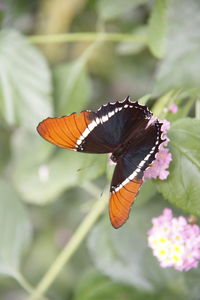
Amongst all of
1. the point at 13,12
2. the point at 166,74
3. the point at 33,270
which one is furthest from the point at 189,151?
the point at 33,270

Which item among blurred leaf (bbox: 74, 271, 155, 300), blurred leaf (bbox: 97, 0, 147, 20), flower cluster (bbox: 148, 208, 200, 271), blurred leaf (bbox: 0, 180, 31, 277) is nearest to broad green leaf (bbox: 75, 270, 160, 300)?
blurred leaf (bbox: 74, 271, 155, 300)

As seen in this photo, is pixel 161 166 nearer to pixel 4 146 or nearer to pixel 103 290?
pixel 103 290

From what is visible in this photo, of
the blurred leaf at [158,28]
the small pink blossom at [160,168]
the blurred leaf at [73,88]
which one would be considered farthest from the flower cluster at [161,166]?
the blurred leaf at [73,88]

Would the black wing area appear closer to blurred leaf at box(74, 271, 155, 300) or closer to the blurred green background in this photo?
the blurred green background

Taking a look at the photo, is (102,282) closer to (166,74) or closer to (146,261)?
(146,261)

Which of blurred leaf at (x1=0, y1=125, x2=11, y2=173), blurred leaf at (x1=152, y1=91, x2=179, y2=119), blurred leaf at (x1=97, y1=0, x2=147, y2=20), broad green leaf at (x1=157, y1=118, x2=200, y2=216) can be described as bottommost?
blurred leaf at (x1=0, y1=125, x2=11, y2=173)

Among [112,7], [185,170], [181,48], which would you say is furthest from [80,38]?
[185,170]

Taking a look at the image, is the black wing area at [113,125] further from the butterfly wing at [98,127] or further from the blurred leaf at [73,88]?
the blurred leaf at [73,88]
